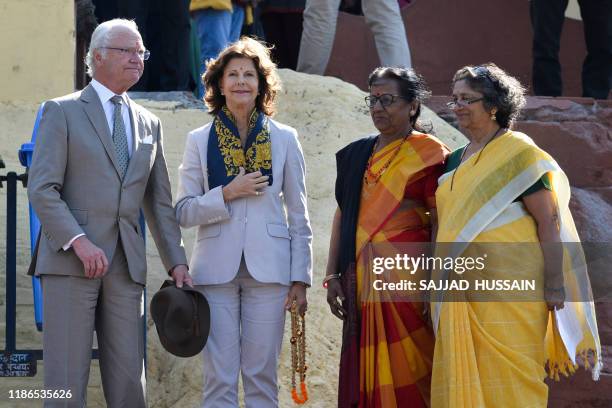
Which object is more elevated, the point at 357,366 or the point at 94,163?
the point at 94,163

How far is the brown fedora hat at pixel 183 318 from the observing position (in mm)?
5348

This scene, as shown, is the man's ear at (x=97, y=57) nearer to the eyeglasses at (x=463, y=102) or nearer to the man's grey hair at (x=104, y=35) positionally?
the man's grey hair at (x=104, y=35)

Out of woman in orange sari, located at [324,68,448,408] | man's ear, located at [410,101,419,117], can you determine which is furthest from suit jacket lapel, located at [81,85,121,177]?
man's ear, located at [410,101,419,117]

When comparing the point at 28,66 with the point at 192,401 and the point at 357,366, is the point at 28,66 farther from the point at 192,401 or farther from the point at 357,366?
the point at 357,366

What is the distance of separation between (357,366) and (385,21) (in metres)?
3.50

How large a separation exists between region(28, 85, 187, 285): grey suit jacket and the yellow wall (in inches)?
96.1

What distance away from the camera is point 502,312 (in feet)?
17.3


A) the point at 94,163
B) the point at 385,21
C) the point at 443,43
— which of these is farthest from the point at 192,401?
the point at 443,43

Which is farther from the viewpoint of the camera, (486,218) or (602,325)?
(602,325)

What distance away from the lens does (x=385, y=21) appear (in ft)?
27.9

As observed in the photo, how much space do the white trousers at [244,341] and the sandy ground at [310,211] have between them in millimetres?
847

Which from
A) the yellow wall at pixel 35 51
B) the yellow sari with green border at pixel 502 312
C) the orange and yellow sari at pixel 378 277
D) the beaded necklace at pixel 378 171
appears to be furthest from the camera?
the yellow wall at pixel 35 51

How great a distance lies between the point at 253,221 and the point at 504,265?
3.47ft

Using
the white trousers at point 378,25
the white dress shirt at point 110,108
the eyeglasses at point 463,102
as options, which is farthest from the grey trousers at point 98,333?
the white trousers at point 378,25
